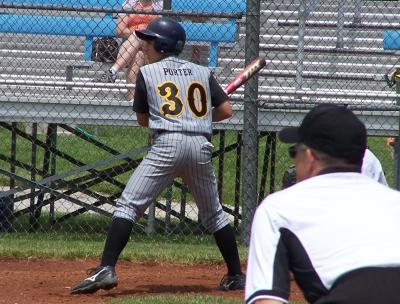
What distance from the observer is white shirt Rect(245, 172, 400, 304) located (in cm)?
277

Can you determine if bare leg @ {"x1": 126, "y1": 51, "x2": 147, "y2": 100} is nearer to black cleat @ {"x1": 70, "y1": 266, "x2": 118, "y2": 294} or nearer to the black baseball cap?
black cleat @ {"x1": 70, "y1": 266, "x2": 118, "y2": 294}

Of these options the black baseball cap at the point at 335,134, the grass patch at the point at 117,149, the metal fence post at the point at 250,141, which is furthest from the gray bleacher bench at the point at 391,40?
the black baseball cap at the point at 335,134

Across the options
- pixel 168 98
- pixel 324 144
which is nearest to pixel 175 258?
pixel 168 98

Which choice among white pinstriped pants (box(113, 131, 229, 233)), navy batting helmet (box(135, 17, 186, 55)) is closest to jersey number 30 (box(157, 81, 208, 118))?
white pinstriped pants (box(113, 131, 229, 233))

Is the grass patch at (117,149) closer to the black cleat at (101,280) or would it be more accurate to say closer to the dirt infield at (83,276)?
the dirt infield at (83,276)

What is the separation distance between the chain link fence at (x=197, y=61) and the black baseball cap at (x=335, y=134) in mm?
5958

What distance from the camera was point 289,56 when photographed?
461 inches

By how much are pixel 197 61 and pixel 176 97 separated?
14.2 ft

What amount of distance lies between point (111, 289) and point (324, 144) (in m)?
4.22

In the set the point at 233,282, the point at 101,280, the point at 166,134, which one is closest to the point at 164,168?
the point at 166,134

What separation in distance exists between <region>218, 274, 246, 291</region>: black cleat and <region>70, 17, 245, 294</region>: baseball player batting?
1.62 feet

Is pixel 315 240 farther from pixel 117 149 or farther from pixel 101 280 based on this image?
pixel 117 149

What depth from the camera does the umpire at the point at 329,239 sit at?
2.75 meters

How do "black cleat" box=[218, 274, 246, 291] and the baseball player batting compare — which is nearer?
the baseball player batting
